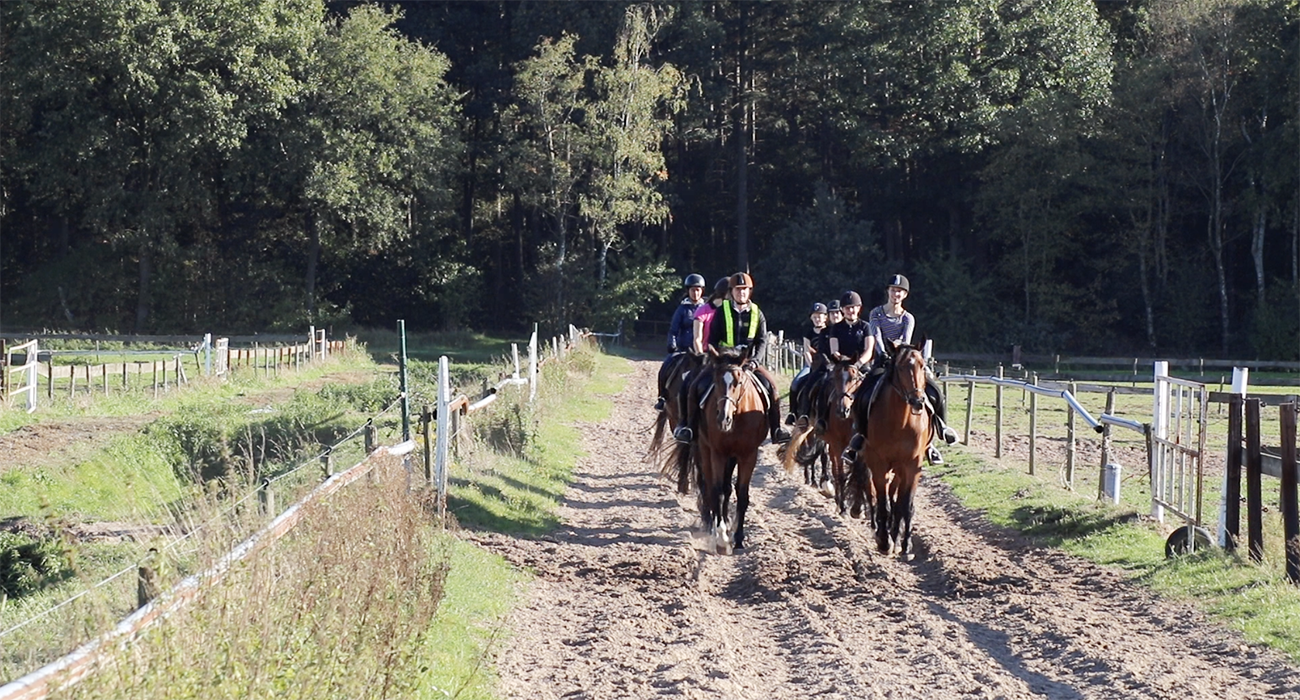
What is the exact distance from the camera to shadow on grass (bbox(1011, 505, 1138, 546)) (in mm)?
11875

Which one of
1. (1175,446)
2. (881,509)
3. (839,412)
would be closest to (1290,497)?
(1175,446)

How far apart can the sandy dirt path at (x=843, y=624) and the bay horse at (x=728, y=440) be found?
1.11 ft

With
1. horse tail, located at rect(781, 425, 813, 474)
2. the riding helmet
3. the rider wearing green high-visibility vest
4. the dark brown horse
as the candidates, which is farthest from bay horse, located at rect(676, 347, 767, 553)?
horse tail, located at rect(781, 425, 813, 474)

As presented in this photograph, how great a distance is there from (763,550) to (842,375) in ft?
5.92

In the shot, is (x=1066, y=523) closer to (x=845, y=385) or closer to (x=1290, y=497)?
(x=845, y=385)

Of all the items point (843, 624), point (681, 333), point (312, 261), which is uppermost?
point (312, 261)

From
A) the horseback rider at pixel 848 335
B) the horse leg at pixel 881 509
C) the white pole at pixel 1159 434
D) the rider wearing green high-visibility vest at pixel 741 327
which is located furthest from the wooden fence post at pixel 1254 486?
the rider wearing green high-visibility vest at pixel 741 327

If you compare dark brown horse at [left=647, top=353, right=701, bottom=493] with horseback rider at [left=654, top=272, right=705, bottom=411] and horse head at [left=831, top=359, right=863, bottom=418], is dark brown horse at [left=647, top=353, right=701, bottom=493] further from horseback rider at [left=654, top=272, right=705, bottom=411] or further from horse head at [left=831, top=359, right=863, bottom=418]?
horse head at [left=831, top=359, right=863, bottom=418]

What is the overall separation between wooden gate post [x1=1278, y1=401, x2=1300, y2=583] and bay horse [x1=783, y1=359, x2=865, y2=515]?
138 inches

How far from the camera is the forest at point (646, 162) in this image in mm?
47812

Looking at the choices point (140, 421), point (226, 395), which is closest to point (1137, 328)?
point (226, 395)

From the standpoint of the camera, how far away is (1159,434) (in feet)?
39.7

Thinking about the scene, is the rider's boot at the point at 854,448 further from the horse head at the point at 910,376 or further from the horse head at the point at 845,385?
the horse head at the point at 910,376

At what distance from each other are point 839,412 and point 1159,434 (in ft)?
9.54
